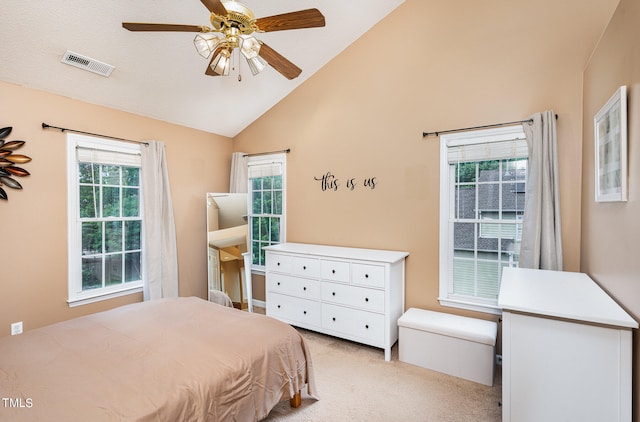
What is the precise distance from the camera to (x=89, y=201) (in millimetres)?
3234

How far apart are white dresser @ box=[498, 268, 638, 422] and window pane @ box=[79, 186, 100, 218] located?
3.82 m

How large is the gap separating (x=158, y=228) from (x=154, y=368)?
2.43 meters

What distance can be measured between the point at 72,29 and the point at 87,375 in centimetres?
260

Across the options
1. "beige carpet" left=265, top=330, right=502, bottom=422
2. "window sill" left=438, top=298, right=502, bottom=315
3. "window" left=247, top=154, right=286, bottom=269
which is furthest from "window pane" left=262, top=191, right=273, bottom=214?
"window sill" left=438, top=298, right=502, bottom=315

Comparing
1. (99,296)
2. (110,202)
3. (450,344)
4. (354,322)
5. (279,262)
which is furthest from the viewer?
(279,262)

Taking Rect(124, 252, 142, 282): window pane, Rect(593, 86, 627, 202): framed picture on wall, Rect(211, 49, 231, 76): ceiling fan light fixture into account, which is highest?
Rect(211, 49, 231, 76): ceiling fan light fixture

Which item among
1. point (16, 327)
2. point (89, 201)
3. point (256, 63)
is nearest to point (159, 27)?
point (256, 63)

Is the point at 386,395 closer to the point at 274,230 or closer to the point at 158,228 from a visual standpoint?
the point at 274,230

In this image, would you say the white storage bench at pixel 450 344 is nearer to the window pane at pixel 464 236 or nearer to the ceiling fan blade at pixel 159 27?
the window pane at pixel 464 236

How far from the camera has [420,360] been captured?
276 centimetres

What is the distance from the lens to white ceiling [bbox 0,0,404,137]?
7.79 feet

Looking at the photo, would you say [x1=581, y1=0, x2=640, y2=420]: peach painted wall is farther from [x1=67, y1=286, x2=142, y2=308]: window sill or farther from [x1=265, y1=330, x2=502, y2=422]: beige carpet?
[x1=67, y1=286, x2=142, y2=308]: window sill

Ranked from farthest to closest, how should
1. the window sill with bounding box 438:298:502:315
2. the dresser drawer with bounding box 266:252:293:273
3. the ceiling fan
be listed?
the dresser drawer with bounding box 266:252:293:273 < the window sill with bounding box 438:298:502:315 < the ceiling fan

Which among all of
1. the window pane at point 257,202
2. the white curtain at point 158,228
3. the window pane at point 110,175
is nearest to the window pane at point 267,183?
the window pane at point 257,202
